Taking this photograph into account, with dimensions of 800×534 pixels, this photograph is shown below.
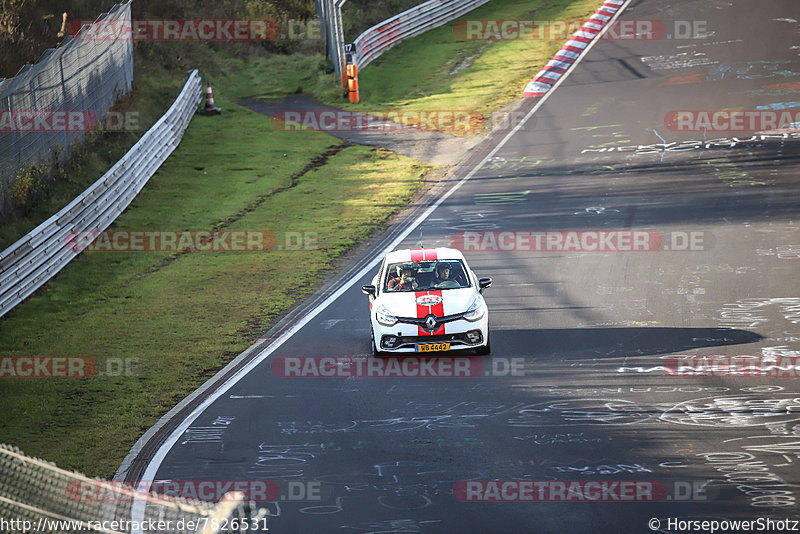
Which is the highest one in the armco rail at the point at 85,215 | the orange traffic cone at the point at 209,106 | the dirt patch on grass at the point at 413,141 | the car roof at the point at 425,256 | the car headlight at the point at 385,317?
the orange traffic cone at the point at 209,106

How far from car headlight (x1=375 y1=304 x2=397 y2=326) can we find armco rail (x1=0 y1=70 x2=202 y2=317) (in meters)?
7.36

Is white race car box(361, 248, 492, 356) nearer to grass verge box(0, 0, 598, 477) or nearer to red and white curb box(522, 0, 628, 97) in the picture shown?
grass verge box(0, 0, 598, 477)

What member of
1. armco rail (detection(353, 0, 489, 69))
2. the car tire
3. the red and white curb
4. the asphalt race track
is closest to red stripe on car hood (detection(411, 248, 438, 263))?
the asphalt race track

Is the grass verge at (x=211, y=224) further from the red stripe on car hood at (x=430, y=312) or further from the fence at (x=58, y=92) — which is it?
the red stripe on car hood at (x=430, y=312)

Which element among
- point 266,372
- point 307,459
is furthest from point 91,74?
point 307,459

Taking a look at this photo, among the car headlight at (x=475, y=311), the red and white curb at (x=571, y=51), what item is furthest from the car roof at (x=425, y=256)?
the red and white curb at (x=571, y=51)

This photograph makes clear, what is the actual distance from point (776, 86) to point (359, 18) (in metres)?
21.2

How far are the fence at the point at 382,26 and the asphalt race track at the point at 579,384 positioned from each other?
435 inches

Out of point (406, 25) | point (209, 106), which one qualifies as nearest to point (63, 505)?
point (209, 106)

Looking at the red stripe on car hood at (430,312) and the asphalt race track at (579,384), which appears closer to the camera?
the asphalt race track at (579,384)

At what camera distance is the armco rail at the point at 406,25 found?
37719 mm

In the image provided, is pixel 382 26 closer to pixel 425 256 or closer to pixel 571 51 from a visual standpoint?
pixel 571 51

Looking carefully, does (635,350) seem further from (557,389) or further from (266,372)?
Result: (266,372)

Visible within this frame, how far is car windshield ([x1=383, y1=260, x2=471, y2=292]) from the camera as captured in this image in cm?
1421
